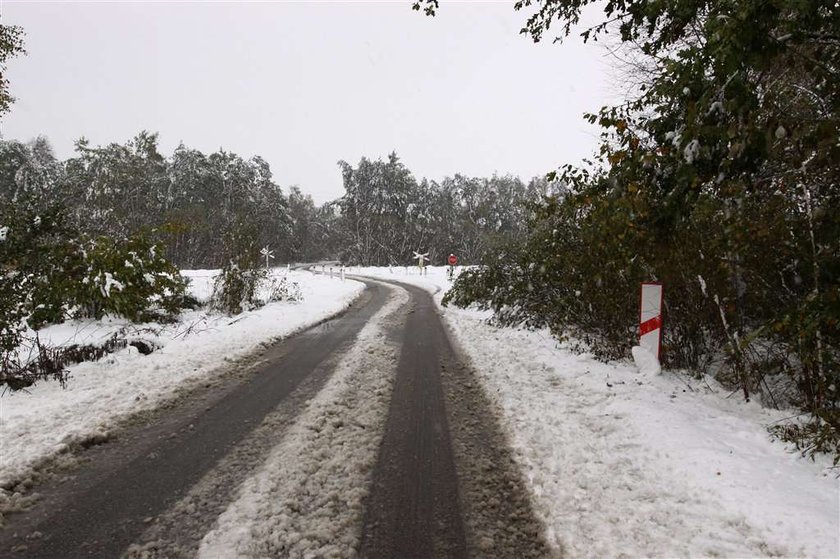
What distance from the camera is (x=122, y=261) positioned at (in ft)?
26.2

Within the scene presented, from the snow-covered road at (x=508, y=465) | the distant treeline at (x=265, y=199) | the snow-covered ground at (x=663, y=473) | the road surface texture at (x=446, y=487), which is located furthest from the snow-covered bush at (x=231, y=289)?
the distant treeline at (x=265, y=199)

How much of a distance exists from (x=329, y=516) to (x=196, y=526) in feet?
2.82

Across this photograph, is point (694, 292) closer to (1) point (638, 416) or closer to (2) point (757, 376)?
(2) point (757, 376)

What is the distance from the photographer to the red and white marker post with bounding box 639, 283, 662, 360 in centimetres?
595

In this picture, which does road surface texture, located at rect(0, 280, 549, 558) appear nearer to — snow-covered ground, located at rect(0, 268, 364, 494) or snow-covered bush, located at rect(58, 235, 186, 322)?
snow-covered ground, located at rect(0, 268, 364, 494)

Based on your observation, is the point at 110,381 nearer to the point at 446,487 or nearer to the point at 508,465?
the point at 446,487

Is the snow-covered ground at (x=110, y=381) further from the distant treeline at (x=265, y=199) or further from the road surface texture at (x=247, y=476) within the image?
the distant treeline at (x=265, y=199)

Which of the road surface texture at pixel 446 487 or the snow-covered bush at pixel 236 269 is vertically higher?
the snow-covered bush at pixel 236 269

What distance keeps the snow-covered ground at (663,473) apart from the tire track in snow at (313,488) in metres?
1.36

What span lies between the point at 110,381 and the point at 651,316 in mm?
7596

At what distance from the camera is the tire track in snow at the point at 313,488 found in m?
2.74

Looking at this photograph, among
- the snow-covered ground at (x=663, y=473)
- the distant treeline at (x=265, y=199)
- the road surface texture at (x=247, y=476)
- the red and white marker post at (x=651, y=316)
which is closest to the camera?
the snow-covered ground at (x=663, y=473)

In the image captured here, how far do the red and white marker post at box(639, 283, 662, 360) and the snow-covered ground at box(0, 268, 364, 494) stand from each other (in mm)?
6361

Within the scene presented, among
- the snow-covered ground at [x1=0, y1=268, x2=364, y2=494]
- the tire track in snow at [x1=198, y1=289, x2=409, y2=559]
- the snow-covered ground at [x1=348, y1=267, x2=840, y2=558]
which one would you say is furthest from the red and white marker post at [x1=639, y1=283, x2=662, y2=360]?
the snow-covered ground at [x1=0, y1=268, x2=364, y2=494]
